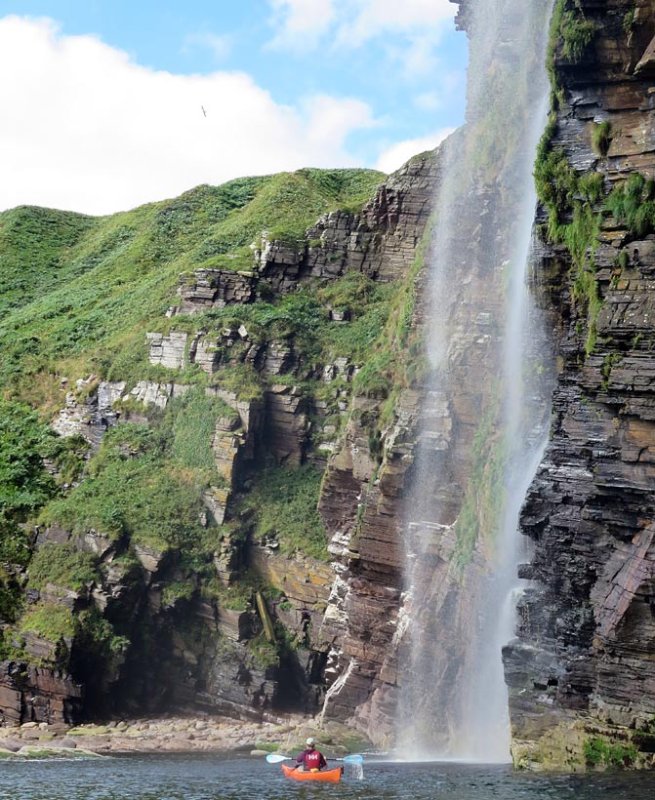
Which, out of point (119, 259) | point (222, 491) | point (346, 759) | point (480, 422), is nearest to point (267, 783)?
point (346, 759)

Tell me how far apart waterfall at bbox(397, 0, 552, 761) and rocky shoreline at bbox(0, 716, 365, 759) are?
3.71 metres

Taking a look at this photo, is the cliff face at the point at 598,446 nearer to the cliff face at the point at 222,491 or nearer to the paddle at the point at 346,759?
the paddle at the point at 346,759

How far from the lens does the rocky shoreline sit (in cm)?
4403

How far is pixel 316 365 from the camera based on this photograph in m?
60.4

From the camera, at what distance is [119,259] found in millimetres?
92875

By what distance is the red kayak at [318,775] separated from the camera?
34500 mm

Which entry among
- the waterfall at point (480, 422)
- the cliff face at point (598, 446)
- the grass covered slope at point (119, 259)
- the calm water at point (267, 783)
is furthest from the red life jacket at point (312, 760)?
the grass covered slope at point (119, 259)

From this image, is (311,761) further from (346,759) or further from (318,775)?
(346,759)

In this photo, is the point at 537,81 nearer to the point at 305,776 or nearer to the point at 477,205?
the point at 477,205

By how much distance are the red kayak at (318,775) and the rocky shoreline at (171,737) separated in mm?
6700

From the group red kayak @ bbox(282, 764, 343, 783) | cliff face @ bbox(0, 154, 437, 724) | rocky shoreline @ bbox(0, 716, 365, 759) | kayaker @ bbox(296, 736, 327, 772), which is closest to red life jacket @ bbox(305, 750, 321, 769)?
kayaker @ bbox(296, 736, 327, 772)

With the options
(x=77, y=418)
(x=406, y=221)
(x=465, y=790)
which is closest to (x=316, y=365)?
(x=406, y=221)

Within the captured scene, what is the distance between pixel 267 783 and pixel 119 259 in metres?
64.1

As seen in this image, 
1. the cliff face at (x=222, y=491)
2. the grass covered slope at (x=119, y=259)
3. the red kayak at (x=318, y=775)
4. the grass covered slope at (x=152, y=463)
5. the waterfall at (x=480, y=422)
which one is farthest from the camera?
the grass covered slope at (x=119, y=259)
